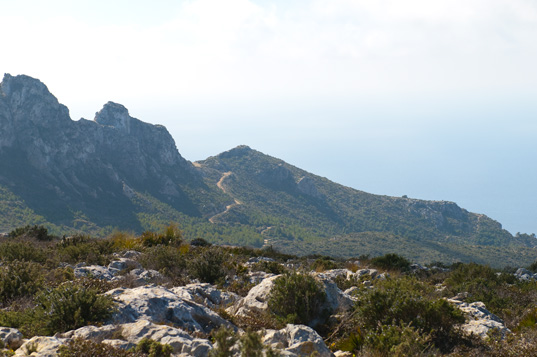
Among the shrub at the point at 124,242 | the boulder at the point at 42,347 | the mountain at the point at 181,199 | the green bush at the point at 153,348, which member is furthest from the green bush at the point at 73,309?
the mountain at the point at 181,199

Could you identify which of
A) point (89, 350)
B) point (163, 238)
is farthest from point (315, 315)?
point (163, 238)

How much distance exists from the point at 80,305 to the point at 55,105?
122m

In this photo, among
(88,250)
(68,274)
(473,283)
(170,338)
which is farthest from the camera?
(88,250)

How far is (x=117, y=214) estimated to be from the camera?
102625 millimetres

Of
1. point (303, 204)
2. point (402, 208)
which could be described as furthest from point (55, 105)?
point (402, 208)

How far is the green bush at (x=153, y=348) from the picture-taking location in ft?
19.7

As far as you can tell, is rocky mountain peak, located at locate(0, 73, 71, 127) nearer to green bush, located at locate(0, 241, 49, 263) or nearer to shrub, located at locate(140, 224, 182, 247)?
shrub, located at locate(140, 224, 182, 247)

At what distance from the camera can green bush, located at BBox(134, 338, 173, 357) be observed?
19.7 feet

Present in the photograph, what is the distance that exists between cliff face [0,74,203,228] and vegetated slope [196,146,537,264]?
1871 cm

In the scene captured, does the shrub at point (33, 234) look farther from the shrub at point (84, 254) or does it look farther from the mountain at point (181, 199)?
the mountain at point (181, 199)

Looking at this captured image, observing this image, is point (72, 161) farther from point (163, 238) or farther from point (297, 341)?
point (297, 341)

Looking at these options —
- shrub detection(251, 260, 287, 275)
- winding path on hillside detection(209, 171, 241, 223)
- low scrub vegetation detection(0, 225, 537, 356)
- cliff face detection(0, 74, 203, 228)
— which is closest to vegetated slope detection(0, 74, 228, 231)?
cliff face detection(0, 74, 203, 228)

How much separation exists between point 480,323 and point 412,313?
6.88 feet

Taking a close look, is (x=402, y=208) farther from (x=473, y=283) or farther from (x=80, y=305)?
(x=80, y=305)
